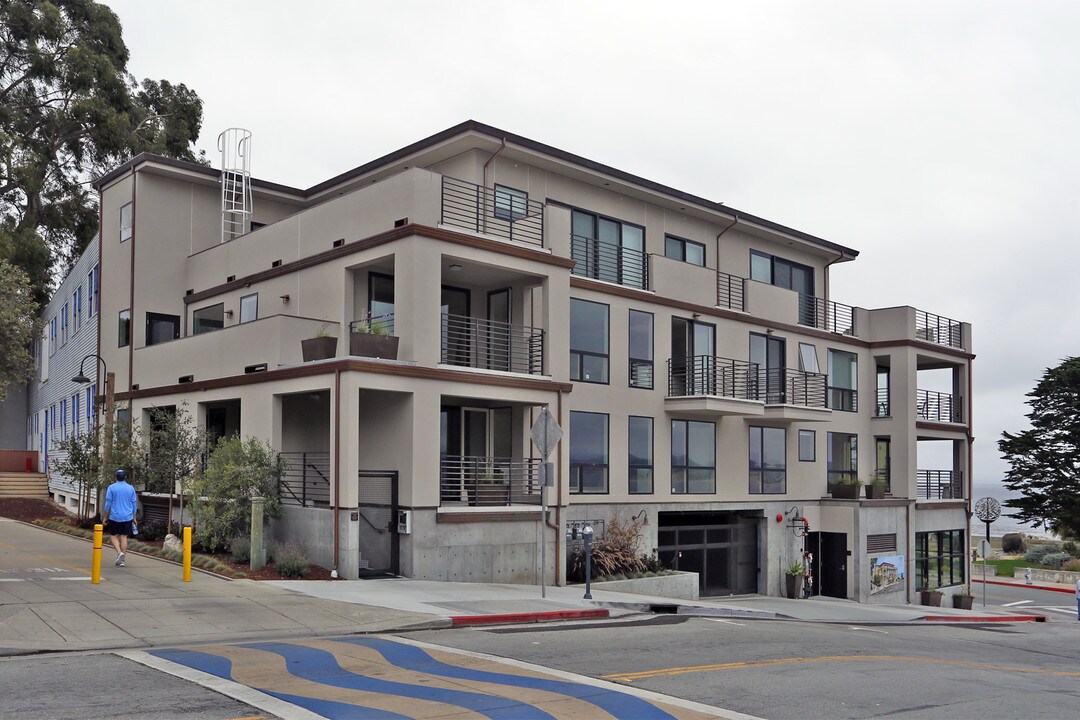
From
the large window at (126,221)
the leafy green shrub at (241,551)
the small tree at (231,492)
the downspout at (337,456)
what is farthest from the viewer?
the large window at (126,221)

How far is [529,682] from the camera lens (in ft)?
35.0

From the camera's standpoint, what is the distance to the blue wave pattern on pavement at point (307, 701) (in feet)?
29.1

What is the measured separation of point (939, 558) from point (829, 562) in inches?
247

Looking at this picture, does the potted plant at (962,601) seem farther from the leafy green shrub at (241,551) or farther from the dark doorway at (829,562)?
the leafy green shrub at (241,551)

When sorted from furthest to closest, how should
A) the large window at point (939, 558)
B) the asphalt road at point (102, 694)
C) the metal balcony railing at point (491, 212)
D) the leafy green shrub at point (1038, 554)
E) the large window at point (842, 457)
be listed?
the leafy green shrub at point (1038, 554) < the large window at point (939, 558) < the large window at point (842, 457) < the metal balcony railing at point (491, 212) < the asphalt road at point (102, 694)

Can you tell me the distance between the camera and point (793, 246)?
3506cm

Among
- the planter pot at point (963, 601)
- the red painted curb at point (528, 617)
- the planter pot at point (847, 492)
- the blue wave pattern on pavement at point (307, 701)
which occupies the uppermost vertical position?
the planter pot at point (847, 492)

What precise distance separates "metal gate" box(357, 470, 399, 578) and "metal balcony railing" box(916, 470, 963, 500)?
2176cm

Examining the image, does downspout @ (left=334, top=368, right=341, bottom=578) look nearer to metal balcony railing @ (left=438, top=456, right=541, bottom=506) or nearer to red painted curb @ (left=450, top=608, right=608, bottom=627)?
metal balcony railing @ (left=438, top=456, right=541, bottom=506)

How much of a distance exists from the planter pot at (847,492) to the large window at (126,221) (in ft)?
75.4

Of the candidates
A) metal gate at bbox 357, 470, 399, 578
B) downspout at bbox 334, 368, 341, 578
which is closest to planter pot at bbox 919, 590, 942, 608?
metal gate at bbox 357, 470, 399, 578

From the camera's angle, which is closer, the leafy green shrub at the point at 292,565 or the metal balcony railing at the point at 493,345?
the leafy green shrub at the point at 292,565

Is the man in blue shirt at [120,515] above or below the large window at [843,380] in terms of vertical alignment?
below

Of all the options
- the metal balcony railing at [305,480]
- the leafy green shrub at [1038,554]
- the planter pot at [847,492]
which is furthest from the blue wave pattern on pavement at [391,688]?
the leafy green shrub at [1038,554]
